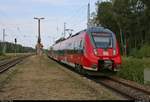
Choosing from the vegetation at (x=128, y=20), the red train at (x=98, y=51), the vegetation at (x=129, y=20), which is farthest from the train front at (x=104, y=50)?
the vegetation at (x=129, y=20)

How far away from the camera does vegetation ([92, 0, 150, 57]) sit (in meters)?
76.4

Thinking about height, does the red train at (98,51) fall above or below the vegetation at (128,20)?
below

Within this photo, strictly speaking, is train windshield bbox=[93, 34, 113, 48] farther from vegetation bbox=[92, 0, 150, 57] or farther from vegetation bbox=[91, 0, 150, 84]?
vegetation bbox=[92, 0, 150, 57]

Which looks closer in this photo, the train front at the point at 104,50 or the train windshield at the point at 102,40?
the train front at the point at 104,50

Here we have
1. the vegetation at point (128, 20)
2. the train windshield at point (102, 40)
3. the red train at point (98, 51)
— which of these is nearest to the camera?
the red train at point (98, 51)

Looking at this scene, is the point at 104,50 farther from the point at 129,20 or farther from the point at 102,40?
the point at 129,20

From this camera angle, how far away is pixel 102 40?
23.4 metres

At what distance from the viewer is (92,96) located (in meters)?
→ 13.9

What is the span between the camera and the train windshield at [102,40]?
23.2m

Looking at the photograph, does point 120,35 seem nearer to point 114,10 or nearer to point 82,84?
point 114,10

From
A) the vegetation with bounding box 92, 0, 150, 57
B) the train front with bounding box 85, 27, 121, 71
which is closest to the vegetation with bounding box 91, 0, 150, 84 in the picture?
the vegetation with bounding box 92, 0, 150, 57

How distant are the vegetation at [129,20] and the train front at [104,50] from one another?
164ft

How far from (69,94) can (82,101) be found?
244cm

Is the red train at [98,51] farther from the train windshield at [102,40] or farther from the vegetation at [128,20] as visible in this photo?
the vegetation at [128,20]
